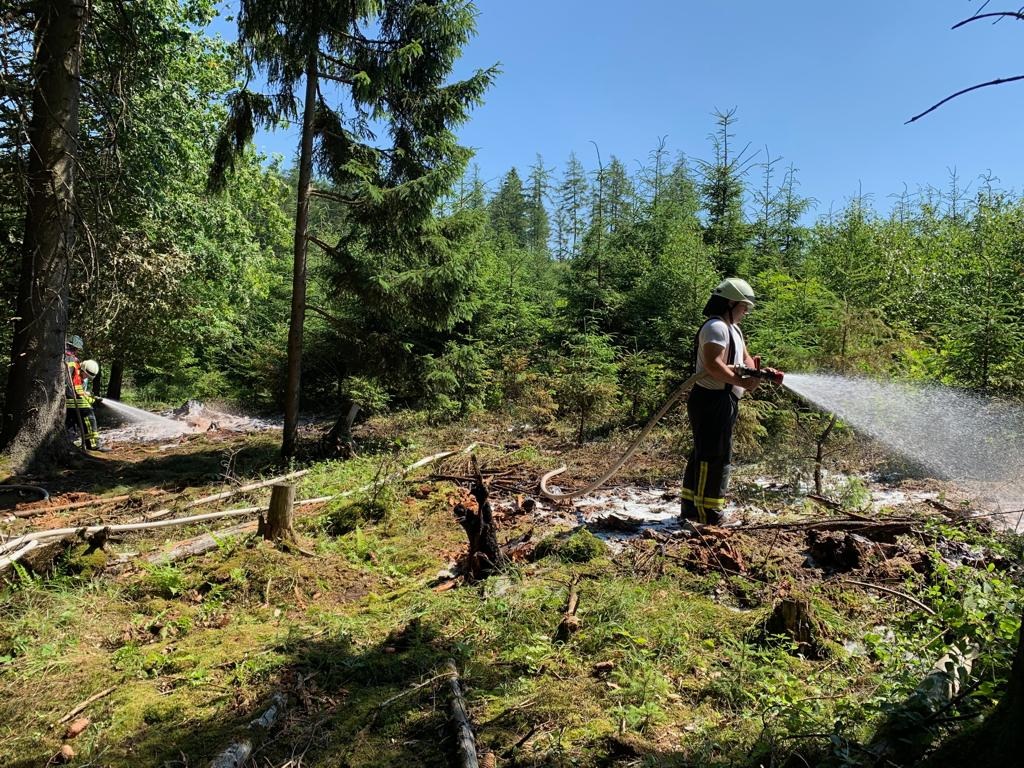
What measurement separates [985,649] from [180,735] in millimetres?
3575

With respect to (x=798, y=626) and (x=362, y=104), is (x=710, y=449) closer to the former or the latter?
(x=798, y=626)

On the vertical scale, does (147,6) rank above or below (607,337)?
above

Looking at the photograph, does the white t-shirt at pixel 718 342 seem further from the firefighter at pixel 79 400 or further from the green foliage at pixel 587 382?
the firefighter at pixel 79 400

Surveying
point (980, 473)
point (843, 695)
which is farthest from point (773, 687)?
point (980, 473)

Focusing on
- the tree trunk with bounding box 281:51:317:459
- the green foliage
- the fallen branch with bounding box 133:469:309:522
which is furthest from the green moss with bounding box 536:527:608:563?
the tree trunk with bounding box 281:51:317:459

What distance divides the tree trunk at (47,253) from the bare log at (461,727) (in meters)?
8.58

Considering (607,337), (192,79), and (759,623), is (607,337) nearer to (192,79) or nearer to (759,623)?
(759,623)

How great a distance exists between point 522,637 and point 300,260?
8743 millimetres

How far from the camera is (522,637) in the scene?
353cm

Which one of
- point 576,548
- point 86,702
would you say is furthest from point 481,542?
point 86,702

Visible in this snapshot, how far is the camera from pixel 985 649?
2389mm

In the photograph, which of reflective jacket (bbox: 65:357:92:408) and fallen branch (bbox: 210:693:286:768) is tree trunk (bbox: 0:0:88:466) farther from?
fallen branch (bbox: 210:693:286:768)

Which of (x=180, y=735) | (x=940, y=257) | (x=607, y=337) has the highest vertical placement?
(x=940, y=257)

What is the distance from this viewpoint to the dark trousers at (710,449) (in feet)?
17.0
